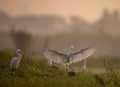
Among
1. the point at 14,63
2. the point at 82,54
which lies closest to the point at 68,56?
the point at 82,54

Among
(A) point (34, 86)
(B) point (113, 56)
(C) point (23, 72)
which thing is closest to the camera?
(A) point (34, 86)

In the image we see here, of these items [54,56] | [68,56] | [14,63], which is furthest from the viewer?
[68,56]

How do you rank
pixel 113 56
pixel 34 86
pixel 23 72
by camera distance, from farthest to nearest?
pixel 113 56 → pixel 23 72 → pixel 34 86

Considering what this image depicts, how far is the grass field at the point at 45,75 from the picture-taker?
966 centimetres

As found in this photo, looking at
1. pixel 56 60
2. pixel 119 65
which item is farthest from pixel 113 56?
pixel 56 60

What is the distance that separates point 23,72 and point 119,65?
215cm

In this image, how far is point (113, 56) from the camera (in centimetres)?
1110

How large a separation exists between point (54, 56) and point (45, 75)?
82 cm

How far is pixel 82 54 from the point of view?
11.1 m

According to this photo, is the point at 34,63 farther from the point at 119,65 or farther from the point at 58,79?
the point at 119,65

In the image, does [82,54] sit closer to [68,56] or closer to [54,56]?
[68,56]

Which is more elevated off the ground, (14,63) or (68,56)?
(68,56)

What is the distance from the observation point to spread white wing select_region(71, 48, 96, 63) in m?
11.0

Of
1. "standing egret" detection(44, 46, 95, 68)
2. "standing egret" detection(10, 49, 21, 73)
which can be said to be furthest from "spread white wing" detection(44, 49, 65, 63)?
"standing egret" detection(10, 49, 21, 73)
